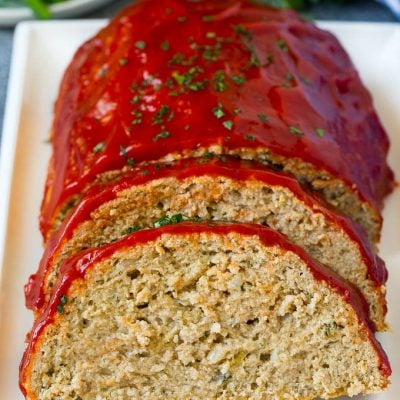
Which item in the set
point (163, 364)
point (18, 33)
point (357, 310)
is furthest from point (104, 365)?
point (18, 33)

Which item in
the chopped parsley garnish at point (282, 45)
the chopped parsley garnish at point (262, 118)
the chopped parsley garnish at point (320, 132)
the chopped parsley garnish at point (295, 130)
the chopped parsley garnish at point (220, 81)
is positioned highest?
the chopped parsley garnish at point (220, 81)

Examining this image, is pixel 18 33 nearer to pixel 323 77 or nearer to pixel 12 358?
pixel 323 77

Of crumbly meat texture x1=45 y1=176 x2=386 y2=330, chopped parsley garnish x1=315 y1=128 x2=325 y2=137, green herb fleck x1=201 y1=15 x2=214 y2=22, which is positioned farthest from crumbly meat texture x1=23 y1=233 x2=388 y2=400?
green herb fleck x1=201 y1=15 x2=214 y2=22

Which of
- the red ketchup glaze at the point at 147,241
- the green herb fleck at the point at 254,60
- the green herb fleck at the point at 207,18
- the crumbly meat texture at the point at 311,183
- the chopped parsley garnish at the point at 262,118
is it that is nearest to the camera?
the red ketchup glaze at the point at 147,241

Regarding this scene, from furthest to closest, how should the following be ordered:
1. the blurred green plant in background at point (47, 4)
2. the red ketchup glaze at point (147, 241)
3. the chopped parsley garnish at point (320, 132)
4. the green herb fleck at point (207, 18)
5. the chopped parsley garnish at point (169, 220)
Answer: the blurred green plant in background at point (47, 4) < the green herb fleck at point (207, 18) < the chopped parsley garnish at point (320, 132) < the chopped parsley garnish at point (169, 220) < the red ketchup glaze at point (147, 241)

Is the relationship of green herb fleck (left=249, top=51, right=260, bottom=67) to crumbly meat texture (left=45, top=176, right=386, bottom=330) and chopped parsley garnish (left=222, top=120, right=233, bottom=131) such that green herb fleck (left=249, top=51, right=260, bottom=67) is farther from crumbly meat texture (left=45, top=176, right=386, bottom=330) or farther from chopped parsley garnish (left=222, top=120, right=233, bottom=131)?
crumbly meat texture (left=45, top=176, right=386, bottom=330)

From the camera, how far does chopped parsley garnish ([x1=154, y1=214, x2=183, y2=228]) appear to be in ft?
14.7

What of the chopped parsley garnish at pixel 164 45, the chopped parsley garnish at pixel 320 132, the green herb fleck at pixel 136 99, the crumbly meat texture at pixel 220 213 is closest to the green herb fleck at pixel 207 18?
the chopped parsley garnish at pixel 164 45

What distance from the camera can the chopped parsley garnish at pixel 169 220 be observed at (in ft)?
14.7

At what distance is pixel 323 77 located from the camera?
5.77 metres

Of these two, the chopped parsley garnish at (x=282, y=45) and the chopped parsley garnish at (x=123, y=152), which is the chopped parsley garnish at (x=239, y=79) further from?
the chopped parsley garnish at (x=123, y=152)

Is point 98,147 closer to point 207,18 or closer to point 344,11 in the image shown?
point 207,18

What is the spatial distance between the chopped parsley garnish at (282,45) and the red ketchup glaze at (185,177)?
51.0 inches

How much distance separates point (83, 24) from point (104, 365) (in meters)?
3.47
